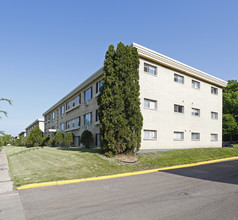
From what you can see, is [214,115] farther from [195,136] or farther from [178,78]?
[178,78]

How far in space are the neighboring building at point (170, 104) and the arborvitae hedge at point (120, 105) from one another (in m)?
2.94

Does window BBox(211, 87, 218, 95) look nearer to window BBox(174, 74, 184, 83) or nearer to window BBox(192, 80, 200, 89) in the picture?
window BBox(192, 80, 200, 89)

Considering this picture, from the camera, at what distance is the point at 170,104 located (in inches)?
830

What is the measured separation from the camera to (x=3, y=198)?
22.8ft

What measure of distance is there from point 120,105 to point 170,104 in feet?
26.2

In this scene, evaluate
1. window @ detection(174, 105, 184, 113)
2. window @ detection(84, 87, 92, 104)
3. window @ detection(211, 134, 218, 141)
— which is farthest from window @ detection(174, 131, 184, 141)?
window @ detection(84, 87, 92, 104)

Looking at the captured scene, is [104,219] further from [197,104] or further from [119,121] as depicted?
[197,104]

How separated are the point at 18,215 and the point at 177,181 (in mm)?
6572

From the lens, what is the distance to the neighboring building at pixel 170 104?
758 inches

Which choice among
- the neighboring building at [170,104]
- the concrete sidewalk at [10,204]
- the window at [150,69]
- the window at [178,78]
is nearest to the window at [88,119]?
the neighboring building at [170,104]

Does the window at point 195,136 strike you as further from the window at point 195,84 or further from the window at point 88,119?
the window at point 88,119

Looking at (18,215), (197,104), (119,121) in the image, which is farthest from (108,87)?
(197,104)

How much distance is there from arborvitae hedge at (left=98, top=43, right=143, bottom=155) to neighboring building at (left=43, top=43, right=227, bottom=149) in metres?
2.94

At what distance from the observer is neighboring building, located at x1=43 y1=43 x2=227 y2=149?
758 inches
